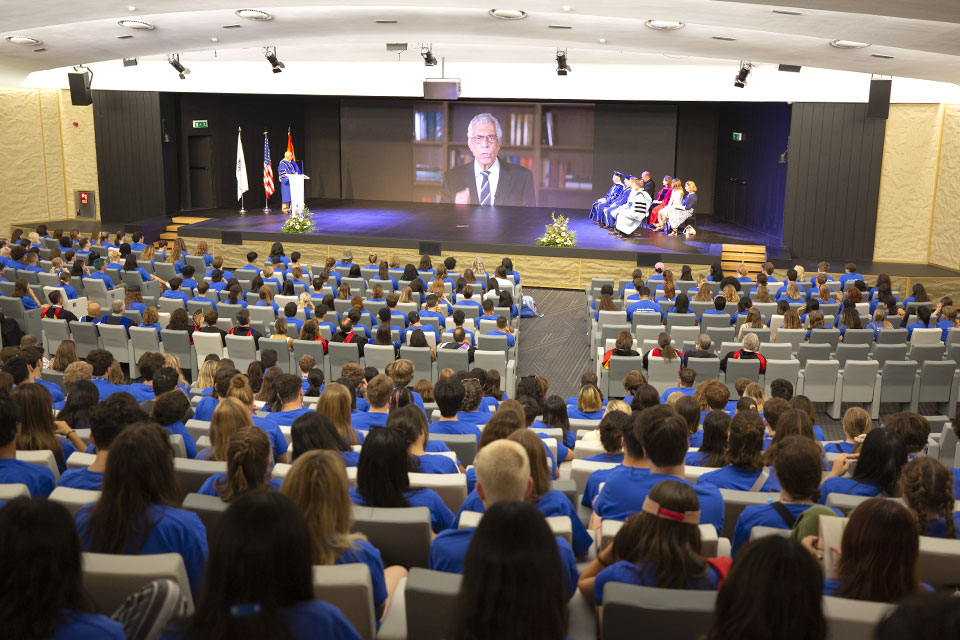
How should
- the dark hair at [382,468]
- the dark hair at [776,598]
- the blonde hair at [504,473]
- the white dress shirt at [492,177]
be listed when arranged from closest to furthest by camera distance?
the dark hair at [776,598] → the blonde hair at [504,473] → the dark hair at [382,468] → the white dress shirt at [492,177]

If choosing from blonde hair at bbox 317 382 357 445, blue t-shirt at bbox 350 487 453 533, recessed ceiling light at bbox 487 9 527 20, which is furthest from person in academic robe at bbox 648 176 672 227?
blue t-shirt at bbox 350 487 453 533

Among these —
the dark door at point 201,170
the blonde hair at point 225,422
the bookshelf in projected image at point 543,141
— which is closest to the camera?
the blonde hair at point 225,422

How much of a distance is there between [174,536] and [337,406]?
6.09 ft

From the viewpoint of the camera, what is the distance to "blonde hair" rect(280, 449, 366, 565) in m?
2.72

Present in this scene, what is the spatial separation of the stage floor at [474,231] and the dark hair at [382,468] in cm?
1181

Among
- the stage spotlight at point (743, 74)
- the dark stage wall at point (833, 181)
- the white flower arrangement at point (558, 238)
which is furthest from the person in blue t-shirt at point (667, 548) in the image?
the dark stage wall at point (833, 181)

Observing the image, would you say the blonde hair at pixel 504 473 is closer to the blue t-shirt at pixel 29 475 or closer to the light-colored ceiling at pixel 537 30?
the blue t-shirt at pixel 29 475

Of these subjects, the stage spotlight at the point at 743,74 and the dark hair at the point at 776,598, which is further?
the stage spotlight at the point at 743,74

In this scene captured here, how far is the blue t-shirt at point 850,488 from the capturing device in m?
4.00

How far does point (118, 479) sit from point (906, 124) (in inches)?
619

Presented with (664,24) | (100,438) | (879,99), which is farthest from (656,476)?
(879,99)

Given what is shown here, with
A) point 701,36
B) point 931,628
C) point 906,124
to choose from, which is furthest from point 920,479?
point 906,124

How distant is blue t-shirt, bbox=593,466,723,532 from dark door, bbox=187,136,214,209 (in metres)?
18.5

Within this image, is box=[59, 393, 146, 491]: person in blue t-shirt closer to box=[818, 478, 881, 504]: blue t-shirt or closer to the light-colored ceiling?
box=[818, 478, 881, 504]: blue t-shirt
